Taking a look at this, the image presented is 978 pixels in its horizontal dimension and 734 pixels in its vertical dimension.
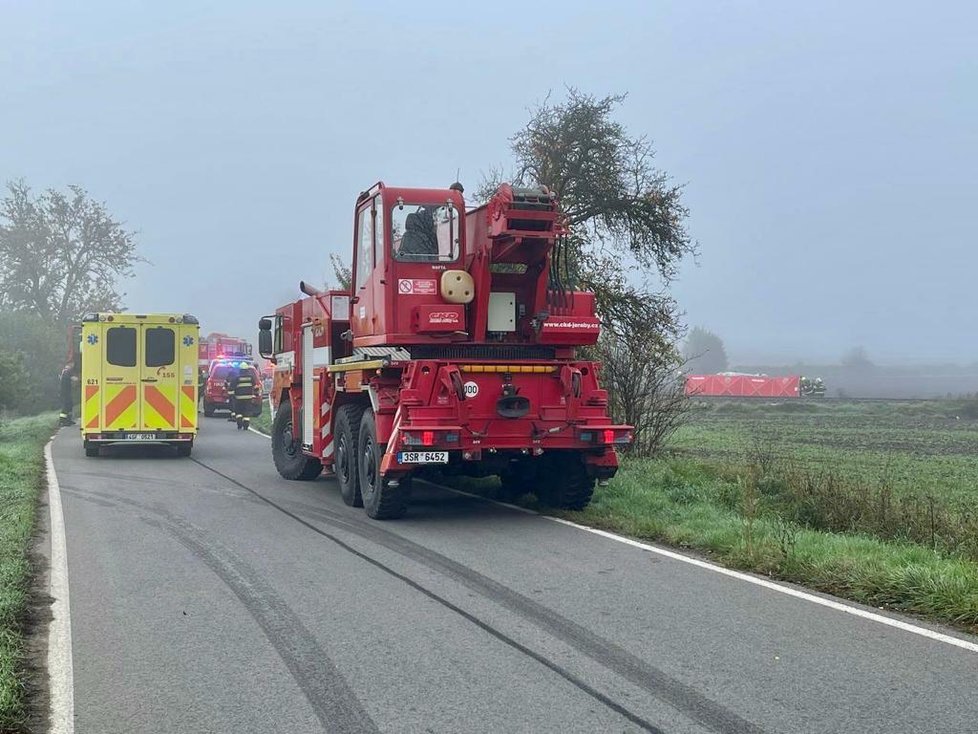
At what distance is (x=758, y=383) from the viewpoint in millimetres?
63875

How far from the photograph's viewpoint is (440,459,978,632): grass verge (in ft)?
23.3

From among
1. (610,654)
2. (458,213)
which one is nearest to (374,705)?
(610,654)

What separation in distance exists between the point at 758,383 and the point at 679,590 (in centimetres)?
5838

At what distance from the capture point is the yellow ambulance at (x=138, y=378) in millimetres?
19281

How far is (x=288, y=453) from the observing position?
16.0 meters

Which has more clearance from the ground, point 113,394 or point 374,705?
point 113,394

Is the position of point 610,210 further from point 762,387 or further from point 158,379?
point 762,387

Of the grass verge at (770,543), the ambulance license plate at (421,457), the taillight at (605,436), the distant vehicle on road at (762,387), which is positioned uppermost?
the distant vehicle on road at (762,387)

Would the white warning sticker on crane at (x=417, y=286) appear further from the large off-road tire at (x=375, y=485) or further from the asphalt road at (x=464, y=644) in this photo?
the asphalt road at (x=464, y=644)

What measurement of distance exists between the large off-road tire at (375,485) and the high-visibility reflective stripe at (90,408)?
933cm

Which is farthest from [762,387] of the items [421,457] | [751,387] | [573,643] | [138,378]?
[573,643]

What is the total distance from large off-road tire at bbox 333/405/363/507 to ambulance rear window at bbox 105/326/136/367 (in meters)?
8.18

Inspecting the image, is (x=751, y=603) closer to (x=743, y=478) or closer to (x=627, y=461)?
(x=743, y=478)

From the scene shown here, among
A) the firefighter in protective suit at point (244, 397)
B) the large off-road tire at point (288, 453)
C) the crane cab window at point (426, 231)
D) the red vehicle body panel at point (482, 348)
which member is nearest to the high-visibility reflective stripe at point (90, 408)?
the large off-road tire at point (288, 453)
